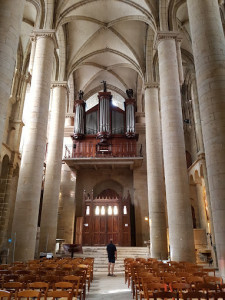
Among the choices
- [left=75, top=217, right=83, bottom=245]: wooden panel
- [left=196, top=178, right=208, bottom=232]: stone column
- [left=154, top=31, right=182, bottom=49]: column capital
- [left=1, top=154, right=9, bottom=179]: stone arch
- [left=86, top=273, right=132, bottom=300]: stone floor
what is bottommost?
[left=86, top=273, right=132, bottom=300]: stone floor

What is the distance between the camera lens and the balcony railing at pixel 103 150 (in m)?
21.2

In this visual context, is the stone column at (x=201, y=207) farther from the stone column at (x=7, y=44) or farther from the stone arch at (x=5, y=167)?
the stone column at (x=7, y=44)

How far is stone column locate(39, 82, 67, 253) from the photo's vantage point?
14.0 metres

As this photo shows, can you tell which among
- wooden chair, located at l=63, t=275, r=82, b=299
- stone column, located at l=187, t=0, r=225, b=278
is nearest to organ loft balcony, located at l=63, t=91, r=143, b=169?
stone column, located at l=187, t=0, r=225, b=278

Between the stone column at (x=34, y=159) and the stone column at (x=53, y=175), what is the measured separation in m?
4.40

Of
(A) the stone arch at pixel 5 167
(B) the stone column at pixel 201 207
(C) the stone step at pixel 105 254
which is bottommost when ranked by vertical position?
(C) the stone step at pixel 105 254

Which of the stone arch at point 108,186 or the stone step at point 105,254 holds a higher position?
the stone arch at point 108,186

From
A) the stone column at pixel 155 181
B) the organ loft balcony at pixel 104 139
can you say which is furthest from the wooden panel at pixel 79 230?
the stone column at pixel 155 181

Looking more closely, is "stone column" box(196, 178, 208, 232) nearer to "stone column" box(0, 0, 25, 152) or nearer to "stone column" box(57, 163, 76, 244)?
"stone column" box(57, 163, 76, 244)

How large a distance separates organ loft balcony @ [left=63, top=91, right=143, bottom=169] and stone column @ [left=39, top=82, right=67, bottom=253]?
455 cm

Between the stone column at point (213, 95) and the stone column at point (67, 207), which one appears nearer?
the stone column at point (213, 95)

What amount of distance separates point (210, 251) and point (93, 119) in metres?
14.3

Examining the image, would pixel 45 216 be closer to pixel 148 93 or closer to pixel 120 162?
pixel 120 162

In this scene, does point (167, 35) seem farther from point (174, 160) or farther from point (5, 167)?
point (5, 167)
